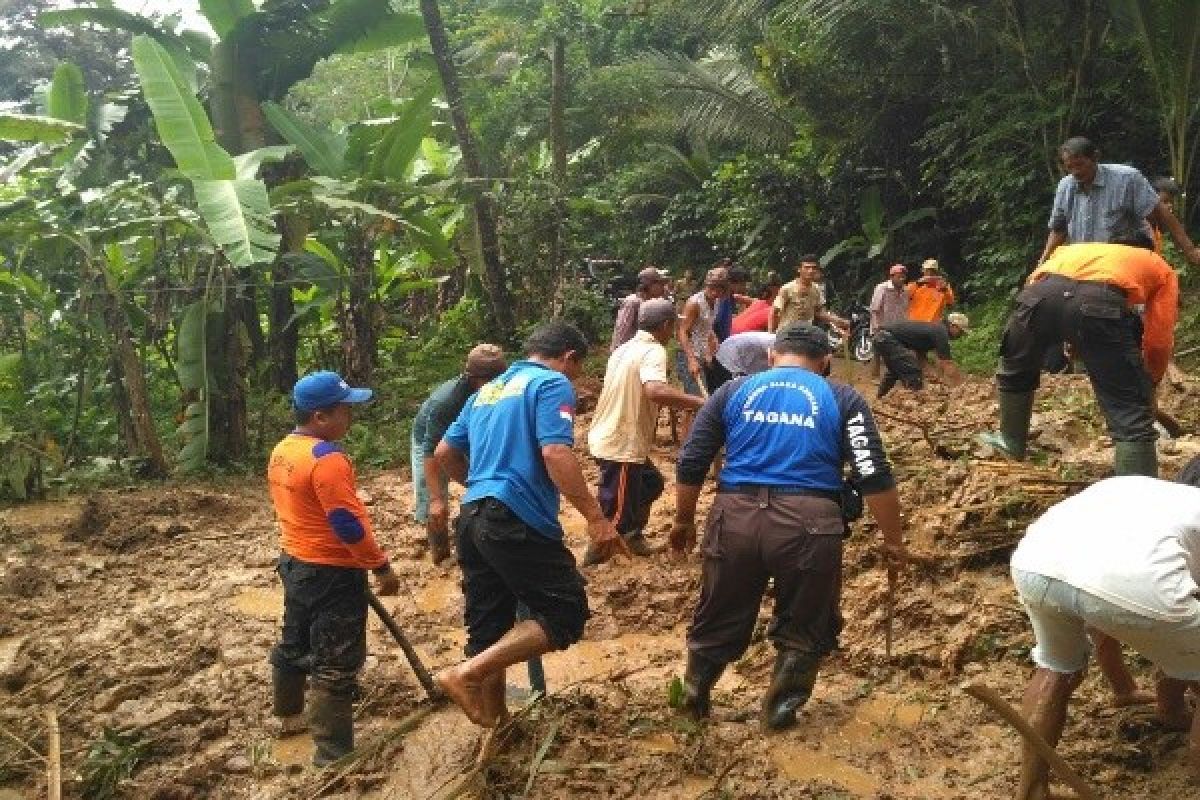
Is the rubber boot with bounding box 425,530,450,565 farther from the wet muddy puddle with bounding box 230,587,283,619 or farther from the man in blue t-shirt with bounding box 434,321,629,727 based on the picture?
the man in blue t-shirt with bounding box 434,321,629,727

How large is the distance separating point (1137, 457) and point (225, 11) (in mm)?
10048

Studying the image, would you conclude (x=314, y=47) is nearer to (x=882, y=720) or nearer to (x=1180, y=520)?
(x=882, y=720)

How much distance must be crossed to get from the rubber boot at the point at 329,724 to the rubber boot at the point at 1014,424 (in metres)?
3.51

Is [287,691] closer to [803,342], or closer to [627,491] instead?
[627,491]

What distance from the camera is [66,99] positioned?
10.4 m

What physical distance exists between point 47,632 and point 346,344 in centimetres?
607

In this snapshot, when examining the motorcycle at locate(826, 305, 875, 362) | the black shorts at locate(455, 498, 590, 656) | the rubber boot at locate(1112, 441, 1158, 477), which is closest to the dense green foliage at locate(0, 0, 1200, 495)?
the motorcycle at locate(826, 305, 875, 362)

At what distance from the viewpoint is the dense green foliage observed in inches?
366

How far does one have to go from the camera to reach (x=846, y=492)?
3.90 metres

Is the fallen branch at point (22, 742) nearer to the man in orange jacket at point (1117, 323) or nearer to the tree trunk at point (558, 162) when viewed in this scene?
the man in orange jacket at point (1117, 323)

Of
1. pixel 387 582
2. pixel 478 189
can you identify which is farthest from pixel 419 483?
pixel 478 189

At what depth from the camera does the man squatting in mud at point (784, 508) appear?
12.1 ft

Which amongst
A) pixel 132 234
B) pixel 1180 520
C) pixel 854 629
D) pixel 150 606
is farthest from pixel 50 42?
pixel 1180 520

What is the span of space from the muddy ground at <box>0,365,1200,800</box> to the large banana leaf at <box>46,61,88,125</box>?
5.45 metres
